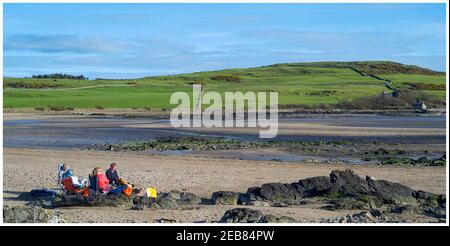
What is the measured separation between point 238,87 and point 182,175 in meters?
71.5

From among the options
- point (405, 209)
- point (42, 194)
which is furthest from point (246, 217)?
point (42, 194)

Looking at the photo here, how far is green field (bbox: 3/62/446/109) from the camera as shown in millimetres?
70938

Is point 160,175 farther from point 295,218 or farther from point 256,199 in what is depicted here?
point 295,218

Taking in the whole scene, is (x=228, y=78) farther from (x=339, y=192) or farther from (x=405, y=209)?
(x=405, y=209)

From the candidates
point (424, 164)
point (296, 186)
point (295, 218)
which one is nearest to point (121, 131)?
point (424, 164)

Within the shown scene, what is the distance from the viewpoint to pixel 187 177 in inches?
695

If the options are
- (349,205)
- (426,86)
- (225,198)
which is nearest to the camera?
(349,205)

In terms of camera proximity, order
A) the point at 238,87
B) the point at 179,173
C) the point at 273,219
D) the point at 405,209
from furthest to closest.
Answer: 1. the point at 238,87
2. the point at 179,173
3. the point at 405,209
4. the point at 273,219

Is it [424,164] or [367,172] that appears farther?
[424,164]

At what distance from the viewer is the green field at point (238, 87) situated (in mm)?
70938

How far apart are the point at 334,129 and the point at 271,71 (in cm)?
8405

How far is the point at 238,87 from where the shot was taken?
89312 millimetres

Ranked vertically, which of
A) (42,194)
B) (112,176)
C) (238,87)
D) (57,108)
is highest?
(238,87)

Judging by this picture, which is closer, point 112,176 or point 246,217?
point 246,217
